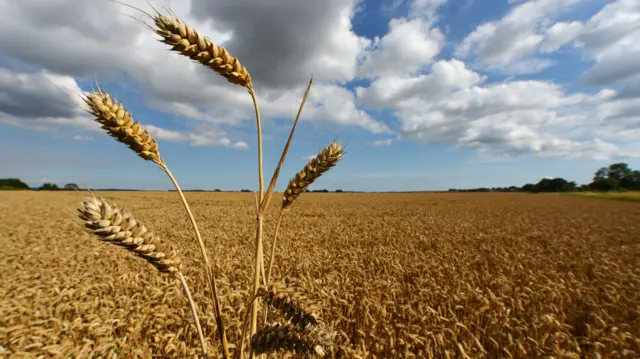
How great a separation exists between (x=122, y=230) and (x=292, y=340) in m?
0.97

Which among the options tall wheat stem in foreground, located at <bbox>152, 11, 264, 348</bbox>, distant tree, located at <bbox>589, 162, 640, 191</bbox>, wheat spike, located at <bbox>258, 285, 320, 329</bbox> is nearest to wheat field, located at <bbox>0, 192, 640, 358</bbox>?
wheat spike, located at <bbox>258, 285, 320, 329</bbox>

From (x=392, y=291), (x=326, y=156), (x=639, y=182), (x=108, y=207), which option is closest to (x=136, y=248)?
(x=108, y=207)

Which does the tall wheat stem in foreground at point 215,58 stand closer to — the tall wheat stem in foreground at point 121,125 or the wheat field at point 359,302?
the tall wheat stem in foreground at point 121,125

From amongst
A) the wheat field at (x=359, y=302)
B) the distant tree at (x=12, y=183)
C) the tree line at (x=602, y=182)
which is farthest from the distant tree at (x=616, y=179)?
the distant tree at (x=12, y=183)

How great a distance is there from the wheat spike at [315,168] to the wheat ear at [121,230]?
2.58 feet

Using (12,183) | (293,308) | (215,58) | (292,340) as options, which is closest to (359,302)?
(292,340)

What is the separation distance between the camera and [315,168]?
5.67ft

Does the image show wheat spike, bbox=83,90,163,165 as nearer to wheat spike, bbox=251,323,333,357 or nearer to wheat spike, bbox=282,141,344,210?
wheat spike, bbox=282,141,344,210

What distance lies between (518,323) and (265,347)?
168 inches

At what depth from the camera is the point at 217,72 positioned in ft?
4.99

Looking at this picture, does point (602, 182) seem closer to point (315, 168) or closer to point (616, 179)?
point (616, 179)

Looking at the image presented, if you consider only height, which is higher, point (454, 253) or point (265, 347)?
point (265, 347)

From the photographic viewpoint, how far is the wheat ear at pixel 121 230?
3.71 feet

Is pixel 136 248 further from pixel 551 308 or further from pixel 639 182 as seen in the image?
pixel 639 182
